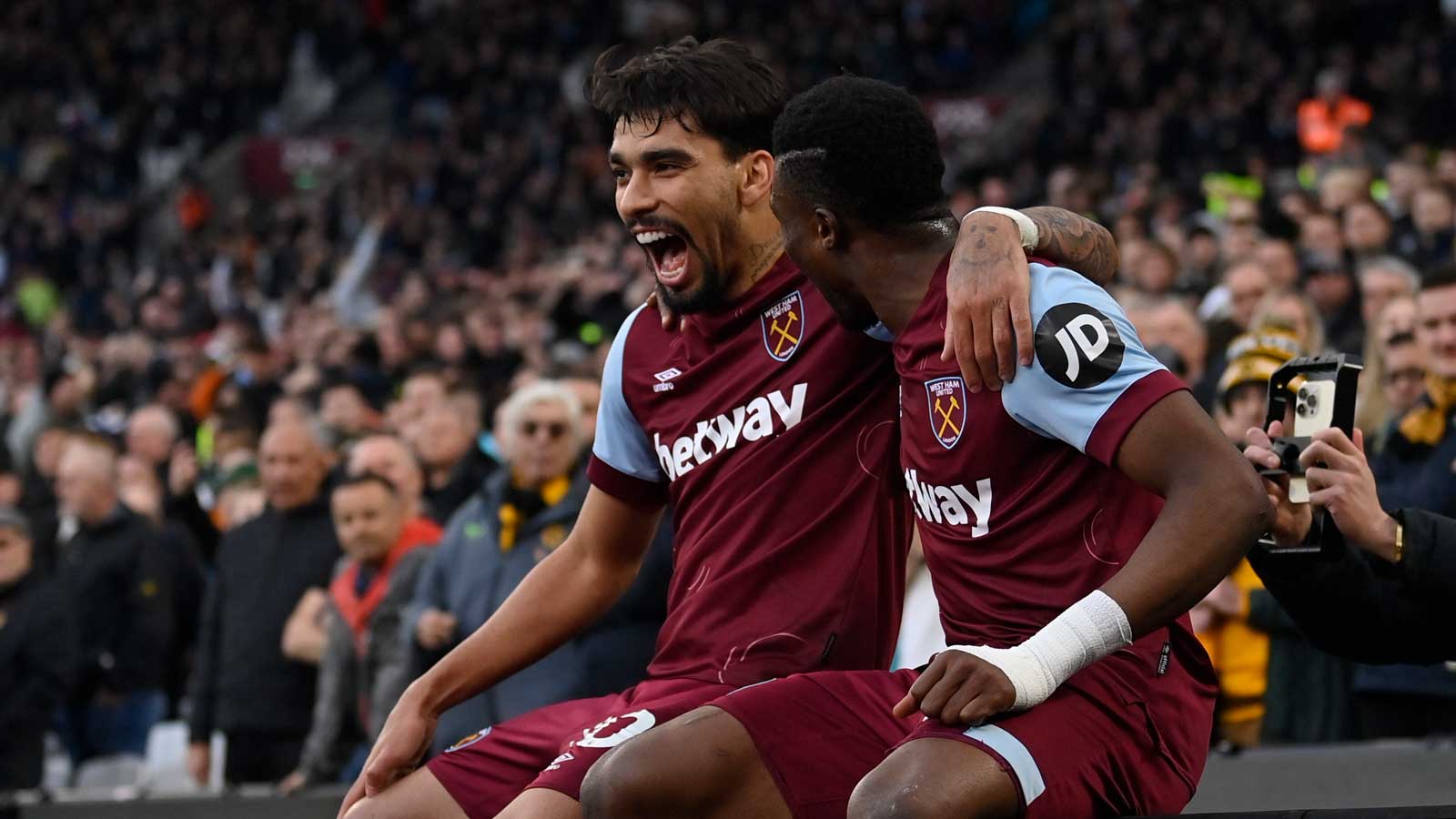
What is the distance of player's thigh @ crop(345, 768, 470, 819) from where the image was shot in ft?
11.7

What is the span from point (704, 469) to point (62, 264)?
23.5m

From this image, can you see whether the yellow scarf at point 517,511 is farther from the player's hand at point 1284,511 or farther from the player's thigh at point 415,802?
the player's hand at point 1284,511

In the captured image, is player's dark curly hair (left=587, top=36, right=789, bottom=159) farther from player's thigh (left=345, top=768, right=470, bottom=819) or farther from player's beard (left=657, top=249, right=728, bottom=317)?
player's thigh (left=345, top=768, right=470, bottom=819)

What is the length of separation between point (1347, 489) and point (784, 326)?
1079 millimetres

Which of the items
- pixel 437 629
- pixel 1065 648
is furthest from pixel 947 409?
pixel 437 629

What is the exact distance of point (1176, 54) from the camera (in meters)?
18.4

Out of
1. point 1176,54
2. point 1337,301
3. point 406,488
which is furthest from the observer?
point 1176,54

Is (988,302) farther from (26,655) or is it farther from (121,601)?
(121,601)

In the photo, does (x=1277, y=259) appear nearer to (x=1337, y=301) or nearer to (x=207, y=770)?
(x=1337, y=301)

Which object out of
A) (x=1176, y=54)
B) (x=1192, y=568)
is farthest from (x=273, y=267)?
(x=1192, y=568)

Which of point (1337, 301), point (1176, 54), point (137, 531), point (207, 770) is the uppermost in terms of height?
point (1176, 54)

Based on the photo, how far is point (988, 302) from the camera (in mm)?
2984

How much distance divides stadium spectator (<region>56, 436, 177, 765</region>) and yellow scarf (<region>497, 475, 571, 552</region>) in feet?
9.83

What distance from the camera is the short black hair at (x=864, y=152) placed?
10.4 ft
